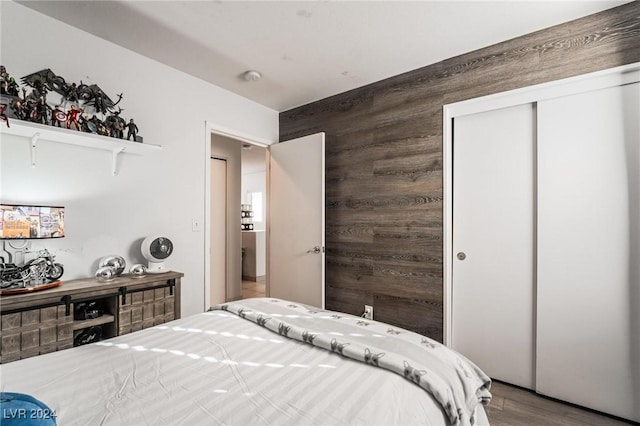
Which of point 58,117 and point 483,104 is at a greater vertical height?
point 483,104

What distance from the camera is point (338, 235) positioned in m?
3.17

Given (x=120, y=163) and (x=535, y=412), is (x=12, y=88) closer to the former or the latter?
(x=120, y=163)

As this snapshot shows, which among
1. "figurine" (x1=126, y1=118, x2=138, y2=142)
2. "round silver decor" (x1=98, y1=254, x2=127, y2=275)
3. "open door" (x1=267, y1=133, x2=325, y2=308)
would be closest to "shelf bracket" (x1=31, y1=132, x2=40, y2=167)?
"figurine" (x1=126, y1=118, x2=138, y2=142)

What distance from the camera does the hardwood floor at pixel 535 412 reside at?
188 centimetres

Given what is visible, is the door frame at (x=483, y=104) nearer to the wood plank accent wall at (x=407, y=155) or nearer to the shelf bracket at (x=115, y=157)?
the wood plank accent wall at (x=407, y=155)

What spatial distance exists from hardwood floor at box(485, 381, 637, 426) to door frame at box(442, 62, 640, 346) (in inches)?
20.6

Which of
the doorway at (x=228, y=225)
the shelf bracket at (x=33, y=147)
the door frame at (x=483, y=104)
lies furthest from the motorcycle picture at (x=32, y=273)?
the door frame at (x=483, y=104)

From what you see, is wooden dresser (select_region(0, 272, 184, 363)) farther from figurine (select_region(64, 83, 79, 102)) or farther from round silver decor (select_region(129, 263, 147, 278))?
figurine (select_region(64, 83, 79, 102))

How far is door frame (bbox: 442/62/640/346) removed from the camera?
192 centimetres

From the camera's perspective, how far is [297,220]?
10.8 feet

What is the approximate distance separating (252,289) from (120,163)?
11.6 ft

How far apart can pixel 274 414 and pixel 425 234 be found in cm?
202

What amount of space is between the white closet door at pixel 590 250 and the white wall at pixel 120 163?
277cm

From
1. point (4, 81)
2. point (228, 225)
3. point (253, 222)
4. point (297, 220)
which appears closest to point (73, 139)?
point (4, 81)
